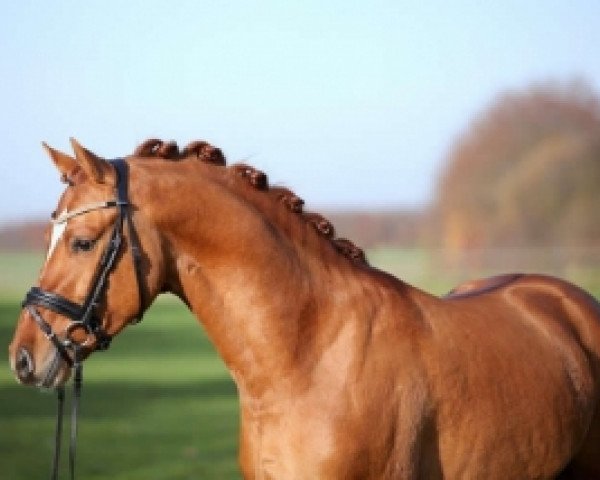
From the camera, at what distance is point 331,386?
4.16m

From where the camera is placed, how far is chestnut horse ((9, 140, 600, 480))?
4055 millimetres

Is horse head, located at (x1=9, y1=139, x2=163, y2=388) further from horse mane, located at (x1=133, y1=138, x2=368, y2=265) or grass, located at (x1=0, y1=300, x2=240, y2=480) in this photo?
grass, located at (x1=0, y1=300, x2=240, y2=480)

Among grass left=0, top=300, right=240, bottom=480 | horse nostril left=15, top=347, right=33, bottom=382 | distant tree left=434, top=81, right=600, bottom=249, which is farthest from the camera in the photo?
distant tree left=434, top=81, right=600, bottom=249

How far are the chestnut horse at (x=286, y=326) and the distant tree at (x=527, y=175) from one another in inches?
421

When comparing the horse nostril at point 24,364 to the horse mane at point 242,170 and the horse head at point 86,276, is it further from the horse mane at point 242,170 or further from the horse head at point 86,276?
the horse mane at point 242,170

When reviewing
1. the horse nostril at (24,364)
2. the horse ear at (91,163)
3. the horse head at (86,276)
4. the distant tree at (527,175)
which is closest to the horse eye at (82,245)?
the horse head at (86,276)

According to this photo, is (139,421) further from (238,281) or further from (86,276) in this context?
(86,276)

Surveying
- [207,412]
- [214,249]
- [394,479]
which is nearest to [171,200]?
[214,249]

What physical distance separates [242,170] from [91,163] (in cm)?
61

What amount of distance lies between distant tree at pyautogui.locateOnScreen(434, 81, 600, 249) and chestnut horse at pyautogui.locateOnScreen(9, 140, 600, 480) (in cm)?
1068

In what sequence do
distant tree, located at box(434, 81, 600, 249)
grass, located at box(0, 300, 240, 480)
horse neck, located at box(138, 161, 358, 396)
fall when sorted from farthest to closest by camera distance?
distant tree, located at box(434, 81, 600, 249), grass, located at box(0, 300, 240, 480), horse neck, located at box(138, 161, 358, 396)

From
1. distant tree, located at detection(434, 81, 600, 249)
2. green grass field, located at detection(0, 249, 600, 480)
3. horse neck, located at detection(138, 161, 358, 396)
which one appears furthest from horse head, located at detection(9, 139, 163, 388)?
distant tree, located at detection(434, 81, 600, 249)

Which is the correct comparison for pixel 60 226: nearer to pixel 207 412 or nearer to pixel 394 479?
pixel 394 479

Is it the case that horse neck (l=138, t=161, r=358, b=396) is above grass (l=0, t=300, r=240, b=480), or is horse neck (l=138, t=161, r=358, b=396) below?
above
